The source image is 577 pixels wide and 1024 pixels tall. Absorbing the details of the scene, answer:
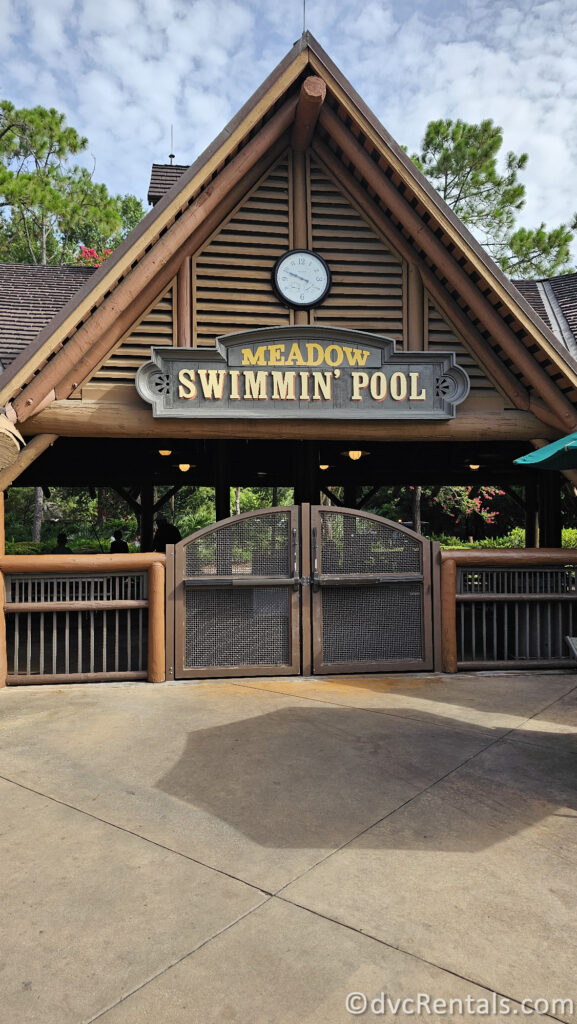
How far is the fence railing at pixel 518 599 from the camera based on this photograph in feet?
25.4

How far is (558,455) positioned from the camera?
213 inches

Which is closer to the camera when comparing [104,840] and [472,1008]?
[472,1008]

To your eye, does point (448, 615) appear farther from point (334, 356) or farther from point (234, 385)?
point (234, 385)

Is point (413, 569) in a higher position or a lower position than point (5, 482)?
lower

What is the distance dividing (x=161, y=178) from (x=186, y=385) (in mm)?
10043

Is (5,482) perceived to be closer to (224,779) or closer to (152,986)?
(224,779)

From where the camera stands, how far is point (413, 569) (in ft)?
25.2

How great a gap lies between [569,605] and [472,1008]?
635 cm

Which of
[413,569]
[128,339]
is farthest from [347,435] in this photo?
[128,339]

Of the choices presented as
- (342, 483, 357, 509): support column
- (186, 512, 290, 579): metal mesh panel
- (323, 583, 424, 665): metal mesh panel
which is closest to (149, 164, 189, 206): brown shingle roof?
(342, 483, 357, 509): support column

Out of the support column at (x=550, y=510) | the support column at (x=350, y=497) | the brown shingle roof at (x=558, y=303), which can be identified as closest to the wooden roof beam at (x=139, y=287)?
the brown shingle roof at (x=558, y=303)

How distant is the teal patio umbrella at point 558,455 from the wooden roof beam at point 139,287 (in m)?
4.97

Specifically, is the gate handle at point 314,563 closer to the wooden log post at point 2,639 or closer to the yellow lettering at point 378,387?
the yellow lettering at point 378,387

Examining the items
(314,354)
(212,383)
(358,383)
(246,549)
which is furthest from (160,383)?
(358,383)
